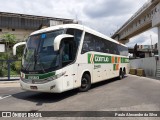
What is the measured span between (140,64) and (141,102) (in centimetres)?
2601

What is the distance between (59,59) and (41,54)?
86 centimetres

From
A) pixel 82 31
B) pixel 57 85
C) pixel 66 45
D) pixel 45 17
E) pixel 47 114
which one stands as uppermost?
pixel 45 17

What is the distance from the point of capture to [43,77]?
8930mm

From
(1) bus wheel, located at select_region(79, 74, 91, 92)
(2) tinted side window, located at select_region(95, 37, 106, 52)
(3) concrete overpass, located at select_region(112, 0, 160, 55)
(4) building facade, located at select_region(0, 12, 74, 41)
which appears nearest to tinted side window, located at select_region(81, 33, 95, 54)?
(2) tinted side window, located at select_region(95, 37, 106, 52)

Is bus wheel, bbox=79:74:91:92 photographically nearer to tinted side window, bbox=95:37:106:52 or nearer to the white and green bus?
the white and green bus

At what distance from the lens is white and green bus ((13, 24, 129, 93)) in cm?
895

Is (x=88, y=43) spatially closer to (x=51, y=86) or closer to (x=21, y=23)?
(x=51, y=86)

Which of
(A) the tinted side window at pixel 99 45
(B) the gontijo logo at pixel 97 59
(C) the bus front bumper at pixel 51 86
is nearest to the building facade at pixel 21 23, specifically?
(B) the gontijo logo at pixel 97 59

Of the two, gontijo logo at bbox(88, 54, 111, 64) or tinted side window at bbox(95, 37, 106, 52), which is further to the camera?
tinted side window at bbox(95, 37, 106, 52)

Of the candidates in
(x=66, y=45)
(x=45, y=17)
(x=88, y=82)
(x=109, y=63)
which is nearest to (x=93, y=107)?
(x=66, y=45)

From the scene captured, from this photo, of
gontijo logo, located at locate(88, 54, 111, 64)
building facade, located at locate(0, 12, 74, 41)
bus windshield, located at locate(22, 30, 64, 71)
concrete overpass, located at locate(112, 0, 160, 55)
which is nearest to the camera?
bus windshield, located at locate(22, 30, 64, 71)

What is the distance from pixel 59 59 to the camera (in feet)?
29.8

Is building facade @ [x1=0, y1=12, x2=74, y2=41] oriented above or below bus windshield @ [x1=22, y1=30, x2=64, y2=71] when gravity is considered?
above

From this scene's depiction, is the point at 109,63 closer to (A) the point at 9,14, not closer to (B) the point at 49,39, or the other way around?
(B) the point at 49,39
